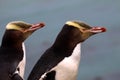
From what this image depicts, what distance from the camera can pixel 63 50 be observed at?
13.3 ft

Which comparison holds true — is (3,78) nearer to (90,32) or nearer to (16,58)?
(16,58)

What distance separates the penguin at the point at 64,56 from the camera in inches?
157

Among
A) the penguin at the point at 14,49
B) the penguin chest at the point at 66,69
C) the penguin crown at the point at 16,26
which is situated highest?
the penguin crown at the point at 16,26

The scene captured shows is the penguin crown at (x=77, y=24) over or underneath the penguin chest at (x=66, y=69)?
over

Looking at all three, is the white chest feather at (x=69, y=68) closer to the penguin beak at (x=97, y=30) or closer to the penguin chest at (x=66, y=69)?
the penguin chest at (x=66, y=69)

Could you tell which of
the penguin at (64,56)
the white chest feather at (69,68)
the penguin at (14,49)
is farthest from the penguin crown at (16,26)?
the white chest feather at (69,68)

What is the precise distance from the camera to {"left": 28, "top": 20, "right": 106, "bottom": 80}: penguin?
3977mm

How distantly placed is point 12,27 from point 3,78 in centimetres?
38

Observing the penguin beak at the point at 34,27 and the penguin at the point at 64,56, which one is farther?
the penguin beak at the point at 34,27

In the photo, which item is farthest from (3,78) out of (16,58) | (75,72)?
(75,72)

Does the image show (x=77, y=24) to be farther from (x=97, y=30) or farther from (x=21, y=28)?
(x=21, y=28)

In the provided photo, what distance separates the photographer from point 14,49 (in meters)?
4.04

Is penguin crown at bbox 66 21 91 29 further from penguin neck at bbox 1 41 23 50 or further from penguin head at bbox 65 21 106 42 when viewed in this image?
penguin neck at bbox 1 41 23 50

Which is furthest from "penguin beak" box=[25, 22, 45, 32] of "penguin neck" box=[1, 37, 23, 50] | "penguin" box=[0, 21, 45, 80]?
"penguin neck" box=[1, 37, 23, 50]
